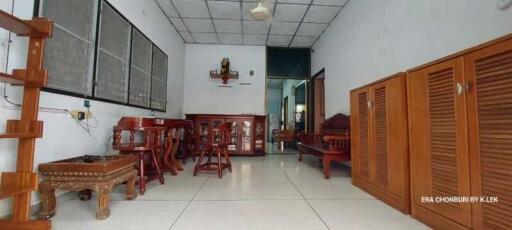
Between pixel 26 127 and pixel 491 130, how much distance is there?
2.79 metres

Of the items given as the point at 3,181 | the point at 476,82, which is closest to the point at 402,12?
the point at 476,82

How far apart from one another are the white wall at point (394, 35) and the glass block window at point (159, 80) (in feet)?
11.3

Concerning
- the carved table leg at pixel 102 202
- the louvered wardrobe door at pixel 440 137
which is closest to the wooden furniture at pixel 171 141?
the carved table leg at pixel 102 202

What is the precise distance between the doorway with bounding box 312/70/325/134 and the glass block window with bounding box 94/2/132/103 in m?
4.36

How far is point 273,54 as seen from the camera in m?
6.60

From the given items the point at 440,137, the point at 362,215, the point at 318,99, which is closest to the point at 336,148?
the point at 362,215

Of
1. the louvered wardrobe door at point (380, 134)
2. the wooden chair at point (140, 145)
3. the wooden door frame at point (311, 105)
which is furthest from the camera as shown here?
the wooden door frame at point (311, 105)

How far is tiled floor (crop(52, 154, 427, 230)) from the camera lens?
173 cm

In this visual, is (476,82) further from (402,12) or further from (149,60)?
(149,60)

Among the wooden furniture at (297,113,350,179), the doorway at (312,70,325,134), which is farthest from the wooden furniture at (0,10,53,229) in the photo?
the doorway at (312,70,325,134)

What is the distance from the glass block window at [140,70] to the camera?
348cm

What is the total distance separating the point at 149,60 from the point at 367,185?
3778 mm

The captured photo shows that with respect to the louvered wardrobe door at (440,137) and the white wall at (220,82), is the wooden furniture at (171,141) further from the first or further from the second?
the louvered wardrobe door at (440,137)

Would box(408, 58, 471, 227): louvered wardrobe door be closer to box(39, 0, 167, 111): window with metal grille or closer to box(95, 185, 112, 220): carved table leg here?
box(95, 185, 112, 220): carved table leg
